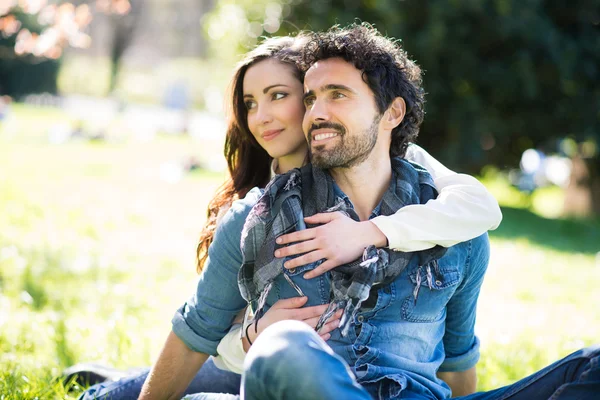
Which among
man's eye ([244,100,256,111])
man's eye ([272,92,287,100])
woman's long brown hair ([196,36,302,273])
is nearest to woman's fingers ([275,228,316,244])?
woman's long brown hair ([196,36,302,273])

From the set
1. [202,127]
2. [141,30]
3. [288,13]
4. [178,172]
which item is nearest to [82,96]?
[141,30]

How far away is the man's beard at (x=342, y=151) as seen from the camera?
2738 mm

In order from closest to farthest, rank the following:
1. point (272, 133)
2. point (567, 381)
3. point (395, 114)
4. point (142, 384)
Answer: point (567, 381) → point (395, 114) → point (142, 384) → point (272, 133)

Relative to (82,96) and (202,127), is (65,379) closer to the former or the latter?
(202,127)

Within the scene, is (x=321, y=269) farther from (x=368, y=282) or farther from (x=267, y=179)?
(x=267, y=179)

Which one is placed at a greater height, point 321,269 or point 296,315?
point 321,269

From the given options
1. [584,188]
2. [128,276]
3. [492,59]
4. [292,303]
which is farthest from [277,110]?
[584,188]

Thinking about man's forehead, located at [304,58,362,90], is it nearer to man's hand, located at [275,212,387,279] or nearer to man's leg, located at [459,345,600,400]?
man's hand, located at [275,212,387,279]

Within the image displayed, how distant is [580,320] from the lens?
627cm

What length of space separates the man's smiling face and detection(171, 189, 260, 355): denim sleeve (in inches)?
16.1

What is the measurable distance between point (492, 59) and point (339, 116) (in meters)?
10.5

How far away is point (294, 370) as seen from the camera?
6.21 feet

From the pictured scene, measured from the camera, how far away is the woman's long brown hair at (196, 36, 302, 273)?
3469mm

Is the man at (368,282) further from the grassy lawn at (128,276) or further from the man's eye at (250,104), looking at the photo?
the grassy lawn at (128,276)
